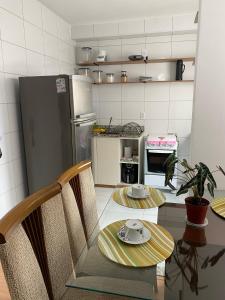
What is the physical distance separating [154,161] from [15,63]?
208 cm

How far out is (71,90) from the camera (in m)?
A: 2.41

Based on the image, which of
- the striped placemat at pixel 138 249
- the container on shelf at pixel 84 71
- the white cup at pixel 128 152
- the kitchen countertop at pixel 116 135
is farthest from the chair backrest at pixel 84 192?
the container on shelf at pixel 84 71

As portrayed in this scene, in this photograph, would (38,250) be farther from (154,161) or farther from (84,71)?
(84,71)

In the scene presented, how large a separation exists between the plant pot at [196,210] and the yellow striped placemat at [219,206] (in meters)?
0.17

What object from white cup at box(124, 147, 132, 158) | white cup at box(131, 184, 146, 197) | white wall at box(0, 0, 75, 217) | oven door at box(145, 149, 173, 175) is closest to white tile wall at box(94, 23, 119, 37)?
white wall at box(0, 0, 75, 217)

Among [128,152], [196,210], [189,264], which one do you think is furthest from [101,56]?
[189,264]

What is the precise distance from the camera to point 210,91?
1.57 metres

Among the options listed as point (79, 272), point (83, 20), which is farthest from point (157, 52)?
point (79, 272)

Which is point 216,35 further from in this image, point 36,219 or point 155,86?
point 155,86

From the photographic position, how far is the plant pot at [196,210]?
1.13 meters

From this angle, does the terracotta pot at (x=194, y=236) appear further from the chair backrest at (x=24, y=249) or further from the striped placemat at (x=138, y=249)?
the chair backrest at (x=24, y=249)

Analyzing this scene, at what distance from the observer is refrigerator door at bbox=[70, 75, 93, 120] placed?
7.99ft

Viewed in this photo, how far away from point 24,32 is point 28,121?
2.96 ft

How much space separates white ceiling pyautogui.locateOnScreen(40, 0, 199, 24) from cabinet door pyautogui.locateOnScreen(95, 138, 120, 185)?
5.35ft
